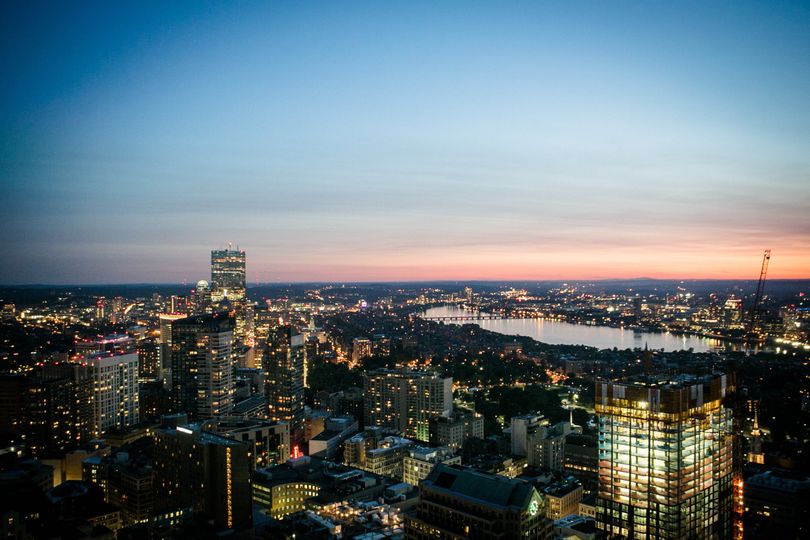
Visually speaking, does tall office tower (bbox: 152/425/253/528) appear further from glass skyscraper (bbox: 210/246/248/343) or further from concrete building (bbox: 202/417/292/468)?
glass skyscraper (bbox: 210/246/248/343)

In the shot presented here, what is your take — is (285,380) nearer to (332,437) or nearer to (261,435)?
(332,437)

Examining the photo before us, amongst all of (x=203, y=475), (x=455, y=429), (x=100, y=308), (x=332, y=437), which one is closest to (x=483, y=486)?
(x=203, y=475)

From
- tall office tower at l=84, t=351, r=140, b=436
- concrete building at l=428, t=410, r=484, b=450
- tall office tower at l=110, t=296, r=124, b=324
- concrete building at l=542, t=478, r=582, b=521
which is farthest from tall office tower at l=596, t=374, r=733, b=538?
tall office tower at l=110, t=296, r=124, b=324

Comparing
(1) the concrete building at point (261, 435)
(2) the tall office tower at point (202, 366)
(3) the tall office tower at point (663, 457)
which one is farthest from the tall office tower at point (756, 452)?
(2) the tall office tower at point (202, 366)

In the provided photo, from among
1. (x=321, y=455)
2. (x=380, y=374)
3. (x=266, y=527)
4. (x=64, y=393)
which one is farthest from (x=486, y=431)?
(x=64, y=393)

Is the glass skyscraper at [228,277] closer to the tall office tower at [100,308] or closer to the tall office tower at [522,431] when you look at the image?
the tall office tower at [100,308]
